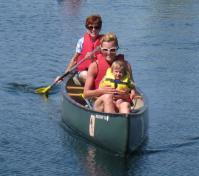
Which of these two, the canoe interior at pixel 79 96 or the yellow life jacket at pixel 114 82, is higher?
the yellow life jacket at pixel 114 82

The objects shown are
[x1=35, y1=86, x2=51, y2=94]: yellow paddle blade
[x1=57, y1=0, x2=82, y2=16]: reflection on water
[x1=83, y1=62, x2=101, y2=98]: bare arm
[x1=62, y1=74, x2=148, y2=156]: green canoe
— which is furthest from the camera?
[x1=57, y1=0, x2=82, y2=16]: reflection on water

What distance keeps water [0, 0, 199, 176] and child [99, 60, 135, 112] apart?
2.12ft

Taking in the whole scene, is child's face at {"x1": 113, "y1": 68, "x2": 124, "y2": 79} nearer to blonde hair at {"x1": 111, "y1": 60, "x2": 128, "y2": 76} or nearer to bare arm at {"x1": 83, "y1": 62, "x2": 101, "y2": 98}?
blonde hair at {"x1": 111, "y1": 60, "x2": 128, "y2": 76}

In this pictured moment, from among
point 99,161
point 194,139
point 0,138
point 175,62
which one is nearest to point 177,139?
point 194,139

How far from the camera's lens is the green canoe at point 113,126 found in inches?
365

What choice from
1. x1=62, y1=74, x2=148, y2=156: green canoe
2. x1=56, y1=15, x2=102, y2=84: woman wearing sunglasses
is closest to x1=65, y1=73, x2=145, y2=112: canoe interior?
x1=62, y1=74, x2=148, y2=156: green canoe

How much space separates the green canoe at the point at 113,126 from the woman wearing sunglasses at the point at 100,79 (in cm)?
17

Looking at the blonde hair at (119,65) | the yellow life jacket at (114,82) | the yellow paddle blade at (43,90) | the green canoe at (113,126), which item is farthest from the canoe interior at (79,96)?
the yellow paddle blade at (43,90)

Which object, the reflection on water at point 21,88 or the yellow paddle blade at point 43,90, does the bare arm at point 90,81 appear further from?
the reflection on water at point 21,88

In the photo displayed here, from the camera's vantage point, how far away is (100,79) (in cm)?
1017

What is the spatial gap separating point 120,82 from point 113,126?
27.9 inches

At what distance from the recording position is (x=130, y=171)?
919cm

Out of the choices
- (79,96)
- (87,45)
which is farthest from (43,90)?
(79,96)

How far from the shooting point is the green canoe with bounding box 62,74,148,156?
30.5 feet
